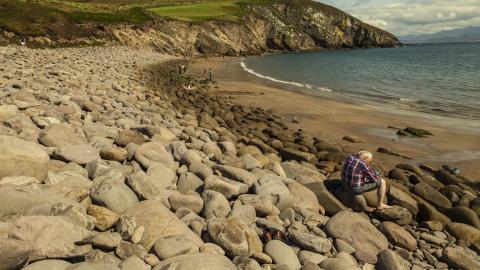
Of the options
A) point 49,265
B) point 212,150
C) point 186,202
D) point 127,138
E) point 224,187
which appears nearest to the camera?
point 49,265

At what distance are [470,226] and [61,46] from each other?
48.4 meters

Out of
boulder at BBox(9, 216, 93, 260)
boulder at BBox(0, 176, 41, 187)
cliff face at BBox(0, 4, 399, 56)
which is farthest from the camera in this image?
cliff face at BBox(0, 4, 399, 56)

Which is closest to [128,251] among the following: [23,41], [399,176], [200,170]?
[200,170]

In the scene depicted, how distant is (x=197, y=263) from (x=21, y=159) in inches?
141

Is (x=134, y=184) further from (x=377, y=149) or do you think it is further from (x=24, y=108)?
(x=377, y=149)

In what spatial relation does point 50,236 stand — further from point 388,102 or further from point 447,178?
point 388,102

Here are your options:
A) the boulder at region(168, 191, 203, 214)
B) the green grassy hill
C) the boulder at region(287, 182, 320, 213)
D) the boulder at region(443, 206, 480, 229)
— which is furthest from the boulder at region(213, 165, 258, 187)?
the green grassy hill

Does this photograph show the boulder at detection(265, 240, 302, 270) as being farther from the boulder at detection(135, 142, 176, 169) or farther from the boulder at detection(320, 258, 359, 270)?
the boulder at detection(135, 142, 176, 169)

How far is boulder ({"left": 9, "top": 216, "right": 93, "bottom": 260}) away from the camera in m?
4.51

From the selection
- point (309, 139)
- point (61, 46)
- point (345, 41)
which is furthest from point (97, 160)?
point (345, 41)

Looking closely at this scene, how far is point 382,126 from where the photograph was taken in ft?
68.2

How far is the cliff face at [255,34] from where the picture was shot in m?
72.4

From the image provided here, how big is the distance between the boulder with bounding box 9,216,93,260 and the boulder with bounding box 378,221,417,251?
5838 millimetres

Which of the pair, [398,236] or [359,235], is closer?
[359,235]
